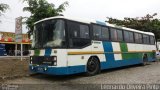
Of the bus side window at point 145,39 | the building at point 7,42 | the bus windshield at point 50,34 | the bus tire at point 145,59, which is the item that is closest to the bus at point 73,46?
the bus windshield at point 50,34

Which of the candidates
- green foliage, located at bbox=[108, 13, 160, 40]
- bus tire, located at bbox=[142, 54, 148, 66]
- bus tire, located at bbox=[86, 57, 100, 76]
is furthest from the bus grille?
green foliage, located at bbox=[108, 13, 160, 40]

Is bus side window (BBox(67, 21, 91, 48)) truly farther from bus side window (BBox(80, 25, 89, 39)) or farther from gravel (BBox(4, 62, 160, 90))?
gravel (BBox(4, 62, 160, 90))

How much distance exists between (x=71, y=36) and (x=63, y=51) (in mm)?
899

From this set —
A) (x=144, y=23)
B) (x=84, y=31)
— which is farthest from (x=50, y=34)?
(x=144, y=23)

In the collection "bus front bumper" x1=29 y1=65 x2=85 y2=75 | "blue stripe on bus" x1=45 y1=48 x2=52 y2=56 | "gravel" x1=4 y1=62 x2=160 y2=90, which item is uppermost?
"blue stripe on bus" x1=45 y1=48 x2=52 y2=56

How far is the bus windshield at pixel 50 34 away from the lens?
10.4 m

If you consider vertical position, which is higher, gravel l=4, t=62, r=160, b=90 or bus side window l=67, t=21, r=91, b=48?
bus side window l=67, t=21, r=91, b=48

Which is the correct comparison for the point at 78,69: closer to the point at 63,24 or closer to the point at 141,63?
the point at 63,24

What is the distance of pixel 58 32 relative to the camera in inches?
412

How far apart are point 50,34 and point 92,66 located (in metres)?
2.87

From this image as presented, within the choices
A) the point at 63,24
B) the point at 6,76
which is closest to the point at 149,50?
the point at 63,24

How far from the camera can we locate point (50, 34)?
10.7 meters

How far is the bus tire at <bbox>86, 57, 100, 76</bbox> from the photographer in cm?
1181

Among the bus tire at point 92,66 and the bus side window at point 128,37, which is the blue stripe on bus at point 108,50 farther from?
the bus side window at point 128,37
